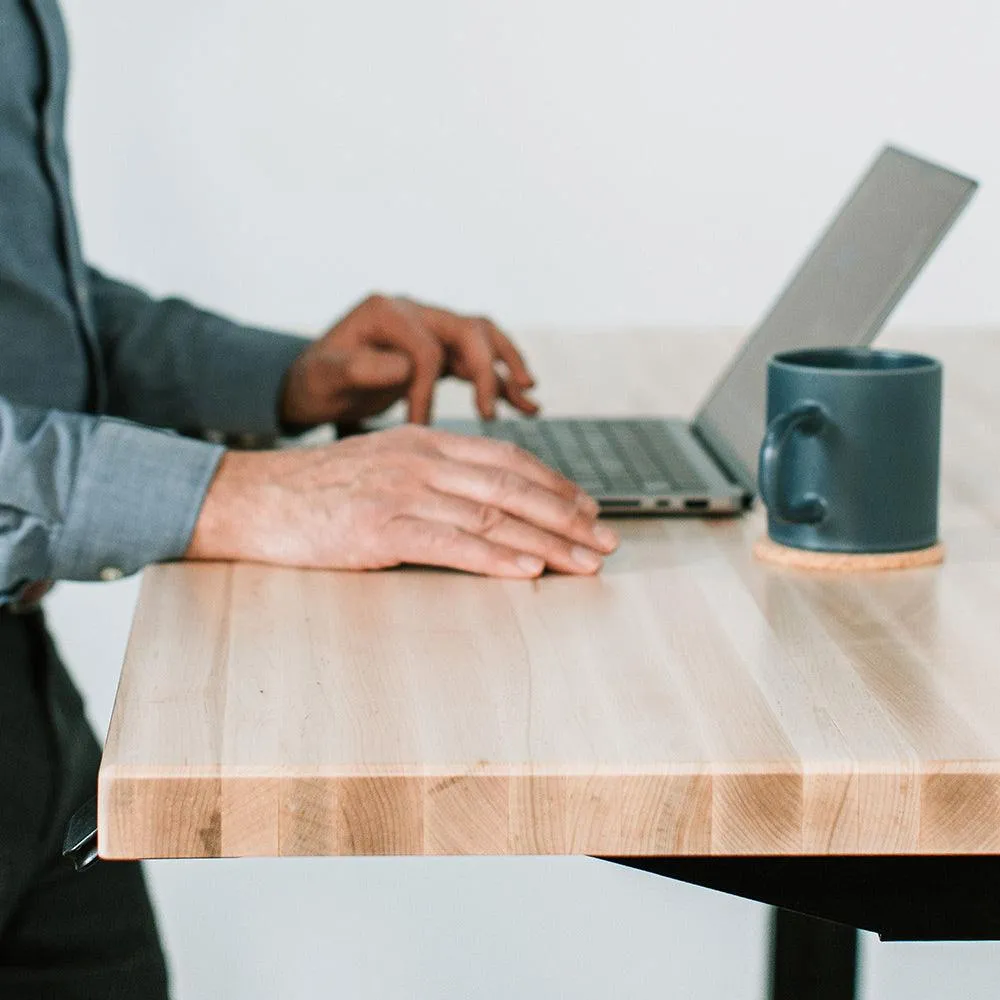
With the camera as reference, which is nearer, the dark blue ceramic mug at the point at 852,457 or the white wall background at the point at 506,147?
the dark blue ceramic mug at the point at 852,457

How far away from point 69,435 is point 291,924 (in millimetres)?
1135

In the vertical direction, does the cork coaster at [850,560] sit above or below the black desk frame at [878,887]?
A: above

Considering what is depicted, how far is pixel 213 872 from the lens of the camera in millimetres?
2014

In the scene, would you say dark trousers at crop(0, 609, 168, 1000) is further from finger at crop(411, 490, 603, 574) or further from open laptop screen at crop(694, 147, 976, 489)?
open laptop screen at crop(694, 147, 976, 489)

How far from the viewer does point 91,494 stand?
37.6 inches

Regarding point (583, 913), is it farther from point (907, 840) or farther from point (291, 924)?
point (907, 840)

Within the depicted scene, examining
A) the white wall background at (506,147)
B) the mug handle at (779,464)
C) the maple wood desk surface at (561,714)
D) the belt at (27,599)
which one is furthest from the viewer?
the white wall background at (506,147)

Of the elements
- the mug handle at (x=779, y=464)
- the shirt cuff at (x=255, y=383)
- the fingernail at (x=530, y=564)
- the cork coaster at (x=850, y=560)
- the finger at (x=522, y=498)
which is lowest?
the shirt cuff at (x=255, y=383)

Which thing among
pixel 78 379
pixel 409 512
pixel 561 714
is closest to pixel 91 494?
pixel 409 512

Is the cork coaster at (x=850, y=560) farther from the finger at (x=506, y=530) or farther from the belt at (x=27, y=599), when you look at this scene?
the belt at (x=27, y=599)

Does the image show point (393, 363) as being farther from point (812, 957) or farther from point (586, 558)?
point (812, 957)

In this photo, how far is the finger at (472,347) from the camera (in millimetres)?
1259

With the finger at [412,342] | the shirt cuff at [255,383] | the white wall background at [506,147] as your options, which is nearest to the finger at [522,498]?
the finger at [412,342]

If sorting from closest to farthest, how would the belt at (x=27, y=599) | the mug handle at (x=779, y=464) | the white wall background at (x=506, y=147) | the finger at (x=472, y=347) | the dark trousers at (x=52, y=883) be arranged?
the mug handle at (x=779, y=464), the dark trousers at (x=52, y=883), the belt at (x=27, y=599), the finger at (x=472, y=347), the white wall background at (x=506, y=147)
